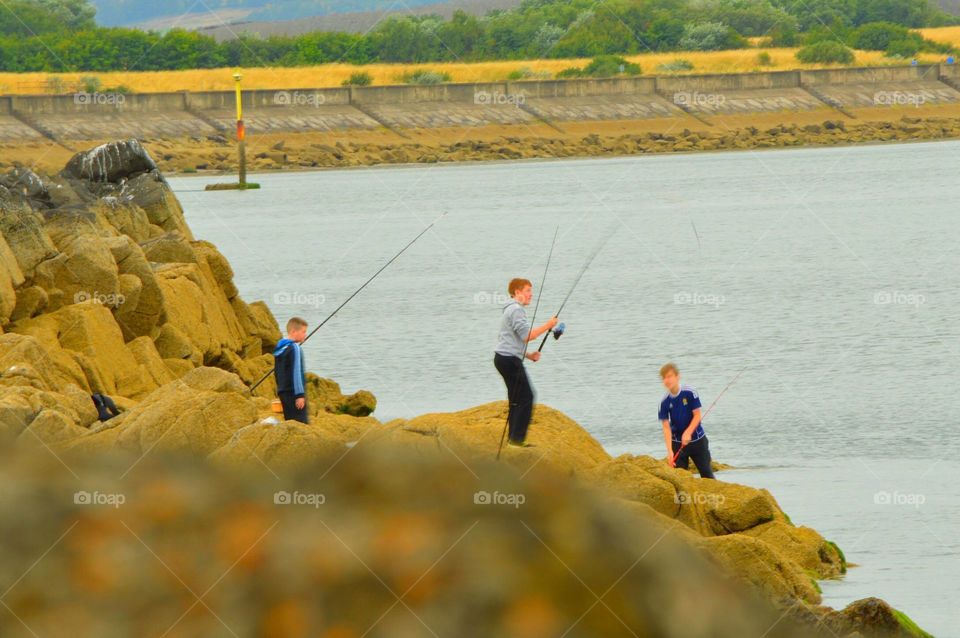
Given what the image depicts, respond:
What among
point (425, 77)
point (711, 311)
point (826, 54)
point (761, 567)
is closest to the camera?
point (761, 567)

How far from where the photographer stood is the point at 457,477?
9.18m

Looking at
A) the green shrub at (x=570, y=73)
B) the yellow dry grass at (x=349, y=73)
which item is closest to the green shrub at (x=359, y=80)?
the yellow dry grass at (x=349, y=73)

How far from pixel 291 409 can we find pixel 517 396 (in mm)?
1687

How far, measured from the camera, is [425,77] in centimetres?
9294

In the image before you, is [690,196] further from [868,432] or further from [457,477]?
[457,477]

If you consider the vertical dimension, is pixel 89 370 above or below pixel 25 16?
above

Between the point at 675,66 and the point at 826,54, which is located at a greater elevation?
the point at 826,54

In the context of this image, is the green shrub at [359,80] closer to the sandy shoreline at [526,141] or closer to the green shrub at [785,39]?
the sandy shoreline at [526,141]

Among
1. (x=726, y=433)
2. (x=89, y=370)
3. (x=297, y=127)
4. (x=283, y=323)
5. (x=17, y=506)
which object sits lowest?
(x=297, y=127)

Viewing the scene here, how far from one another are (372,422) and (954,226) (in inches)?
1574

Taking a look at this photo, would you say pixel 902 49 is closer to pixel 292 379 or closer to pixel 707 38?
pixel 707 38

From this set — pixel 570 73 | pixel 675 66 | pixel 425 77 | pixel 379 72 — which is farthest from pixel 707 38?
pixel 379 72

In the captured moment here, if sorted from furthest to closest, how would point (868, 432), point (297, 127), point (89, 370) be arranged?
point (297, 127) < point (868, 432) < point (89, 370)

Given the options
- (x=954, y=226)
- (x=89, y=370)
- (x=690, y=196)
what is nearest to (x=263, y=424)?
(x=89, y=370)
